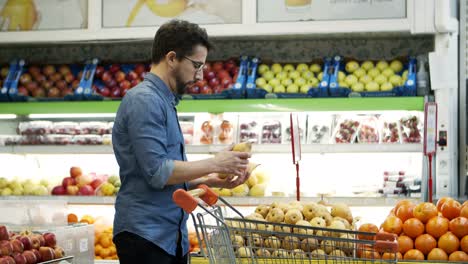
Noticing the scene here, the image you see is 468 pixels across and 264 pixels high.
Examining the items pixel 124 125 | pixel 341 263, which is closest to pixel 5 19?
pixel 124 125

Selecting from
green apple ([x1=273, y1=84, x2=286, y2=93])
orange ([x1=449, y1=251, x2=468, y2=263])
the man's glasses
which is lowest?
orange ([x1=449, y1=251, x2=468, y2=263])

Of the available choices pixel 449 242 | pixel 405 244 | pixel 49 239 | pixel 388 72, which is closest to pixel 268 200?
pixel 388 72

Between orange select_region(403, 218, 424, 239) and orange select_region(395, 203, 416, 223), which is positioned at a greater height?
orange select_region(395, 203, 416, 223)

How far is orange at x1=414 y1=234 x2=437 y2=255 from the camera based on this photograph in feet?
11.4

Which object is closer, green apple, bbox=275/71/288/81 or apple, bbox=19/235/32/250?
apple, bbox=19/235/32/250

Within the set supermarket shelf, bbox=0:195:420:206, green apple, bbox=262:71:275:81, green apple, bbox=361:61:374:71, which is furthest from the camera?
green apple, bbox=262:71:275:81

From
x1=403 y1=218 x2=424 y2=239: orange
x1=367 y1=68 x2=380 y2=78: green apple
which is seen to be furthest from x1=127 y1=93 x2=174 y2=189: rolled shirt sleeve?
x1=367 y1=68 x2=380 y2=78: green apple

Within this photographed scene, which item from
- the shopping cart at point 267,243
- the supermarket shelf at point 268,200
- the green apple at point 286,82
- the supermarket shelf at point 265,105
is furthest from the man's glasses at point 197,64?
the green apple at point 286,82

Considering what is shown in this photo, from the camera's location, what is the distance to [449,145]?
601 centimetres

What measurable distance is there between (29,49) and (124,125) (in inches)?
191

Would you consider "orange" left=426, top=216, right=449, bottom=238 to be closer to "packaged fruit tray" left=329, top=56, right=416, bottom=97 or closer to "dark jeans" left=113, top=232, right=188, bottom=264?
"dark jeans" left=113, top=232, right=188, bottom=264

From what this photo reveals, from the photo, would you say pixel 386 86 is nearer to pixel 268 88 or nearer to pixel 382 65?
pixel 382 65

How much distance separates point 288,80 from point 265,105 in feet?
1.13

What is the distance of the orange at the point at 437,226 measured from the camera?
11.5ft
